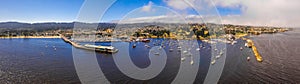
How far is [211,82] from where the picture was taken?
16578mm

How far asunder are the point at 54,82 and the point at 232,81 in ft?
41.8

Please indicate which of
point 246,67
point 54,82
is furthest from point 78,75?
point 246,67

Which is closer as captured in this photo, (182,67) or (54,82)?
(54,82)

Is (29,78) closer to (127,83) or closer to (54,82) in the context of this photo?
(54,82)

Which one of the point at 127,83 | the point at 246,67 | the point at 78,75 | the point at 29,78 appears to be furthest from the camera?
the point at 246,67

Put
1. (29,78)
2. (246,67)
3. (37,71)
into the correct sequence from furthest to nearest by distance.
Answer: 1. (246,67)
2. (37,71)
3. (29,78)

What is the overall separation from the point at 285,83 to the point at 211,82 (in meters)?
5.18

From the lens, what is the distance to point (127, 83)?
51.9ft

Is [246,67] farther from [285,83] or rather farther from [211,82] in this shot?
[211,82]

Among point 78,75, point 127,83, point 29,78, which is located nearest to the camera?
point 127,83

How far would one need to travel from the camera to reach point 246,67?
859 inches

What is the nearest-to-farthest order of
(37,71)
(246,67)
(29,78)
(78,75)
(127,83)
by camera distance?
(127,83)
(29,78)
(78,75)
(37,71)
(246,67)

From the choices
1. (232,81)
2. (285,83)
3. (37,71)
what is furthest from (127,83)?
(285,83)

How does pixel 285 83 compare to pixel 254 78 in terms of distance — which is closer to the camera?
pixel 285 83
